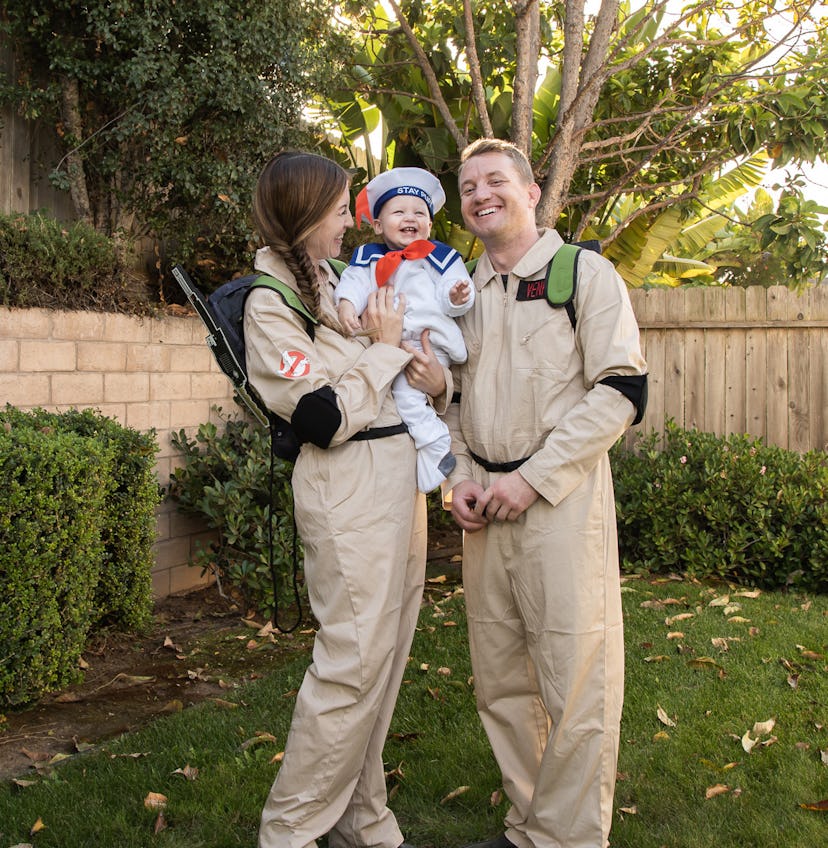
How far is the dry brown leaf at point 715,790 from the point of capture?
3445 mm

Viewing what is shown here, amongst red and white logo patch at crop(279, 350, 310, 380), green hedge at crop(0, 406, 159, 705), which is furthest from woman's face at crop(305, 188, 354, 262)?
green hedge at crop(0, 406, 159, 705)

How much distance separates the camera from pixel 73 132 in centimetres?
652

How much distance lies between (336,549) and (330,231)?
100cm

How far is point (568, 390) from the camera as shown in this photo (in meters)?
2.88

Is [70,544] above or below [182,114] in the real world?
below

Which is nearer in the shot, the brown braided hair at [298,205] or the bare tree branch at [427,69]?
the brown braided hair at [298,205]

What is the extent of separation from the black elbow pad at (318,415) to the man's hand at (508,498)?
557 mm

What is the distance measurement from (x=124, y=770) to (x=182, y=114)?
4.55 meters

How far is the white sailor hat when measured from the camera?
3080mm

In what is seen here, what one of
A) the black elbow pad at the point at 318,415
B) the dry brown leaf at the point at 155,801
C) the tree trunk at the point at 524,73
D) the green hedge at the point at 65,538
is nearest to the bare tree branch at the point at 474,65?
the tree trunk at the point at 524,73

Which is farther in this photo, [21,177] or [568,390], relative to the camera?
[21,177]

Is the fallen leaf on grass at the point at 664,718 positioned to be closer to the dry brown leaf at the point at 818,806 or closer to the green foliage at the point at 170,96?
the dry brown leaf at the point at 818,806

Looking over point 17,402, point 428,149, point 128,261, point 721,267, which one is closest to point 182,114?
point 128,261

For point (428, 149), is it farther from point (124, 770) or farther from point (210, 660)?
point (124, 770)
